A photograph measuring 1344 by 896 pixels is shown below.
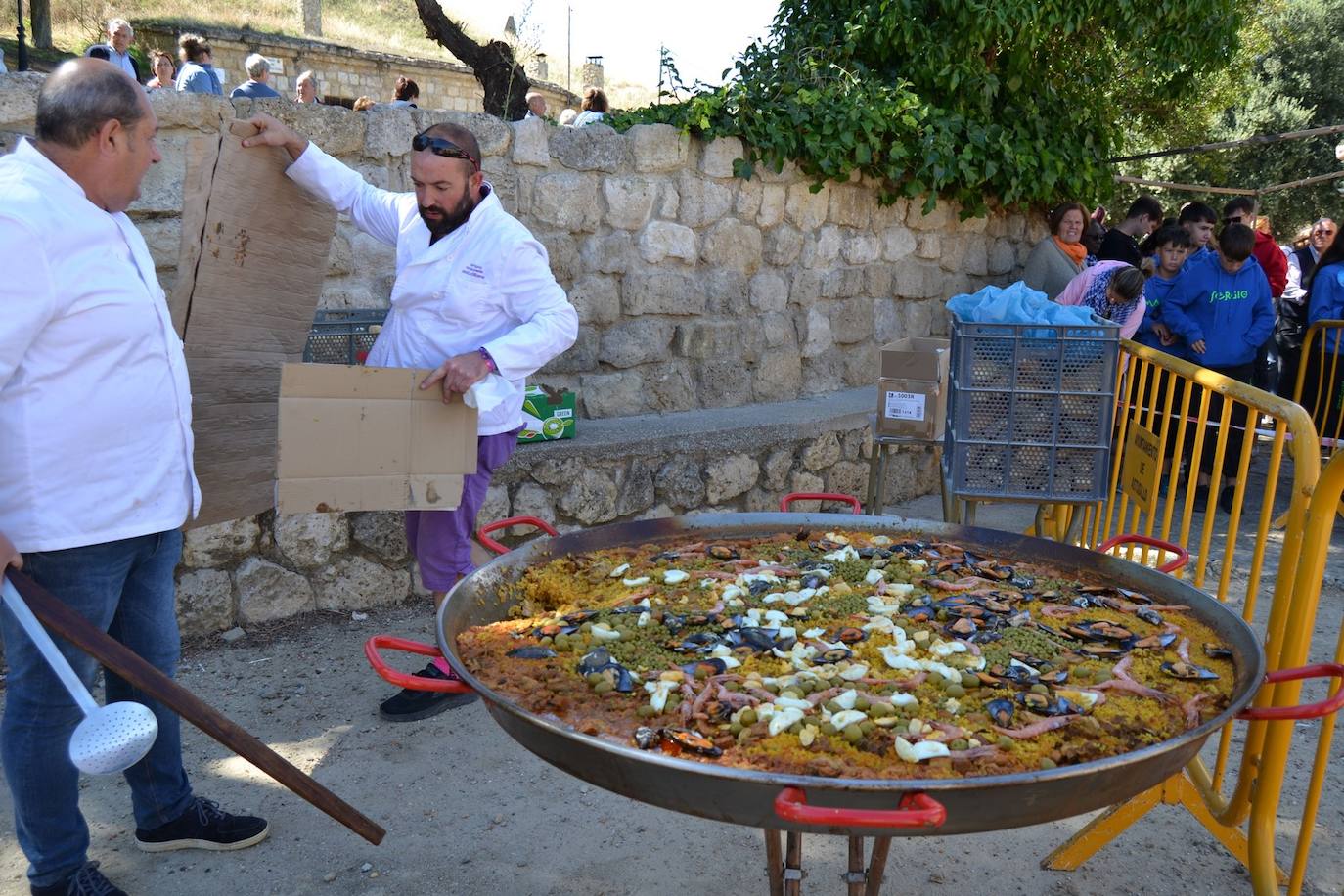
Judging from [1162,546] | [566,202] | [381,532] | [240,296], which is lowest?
[381,532]

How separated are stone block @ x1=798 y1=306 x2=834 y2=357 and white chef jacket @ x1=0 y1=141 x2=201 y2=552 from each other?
14.5 feet

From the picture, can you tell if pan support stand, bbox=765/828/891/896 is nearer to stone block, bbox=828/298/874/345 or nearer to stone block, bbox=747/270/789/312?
stone block, bbox=747/270/789/312

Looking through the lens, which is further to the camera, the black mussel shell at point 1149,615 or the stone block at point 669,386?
the stone block at point 669,386

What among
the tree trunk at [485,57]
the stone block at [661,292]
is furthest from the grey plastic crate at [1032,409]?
the tree trunk at [485,57]

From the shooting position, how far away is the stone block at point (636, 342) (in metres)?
5.61

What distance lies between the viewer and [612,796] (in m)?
3.45

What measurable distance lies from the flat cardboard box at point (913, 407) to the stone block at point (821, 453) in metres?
0.98

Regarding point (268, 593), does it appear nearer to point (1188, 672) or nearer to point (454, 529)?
point (454, 529)

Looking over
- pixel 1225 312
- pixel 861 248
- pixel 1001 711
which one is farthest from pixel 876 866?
pixel 1225 312

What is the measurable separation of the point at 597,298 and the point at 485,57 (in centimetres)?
533

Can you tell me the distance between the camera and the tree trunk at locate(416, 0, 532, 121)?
9.67 m

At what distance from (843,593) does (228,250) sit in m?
2.01

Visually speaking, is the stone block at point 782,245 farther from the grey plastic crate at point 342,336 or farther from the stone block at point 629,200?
the grey plastic crate at point 342,336

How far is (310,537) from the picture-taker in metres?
4.60
